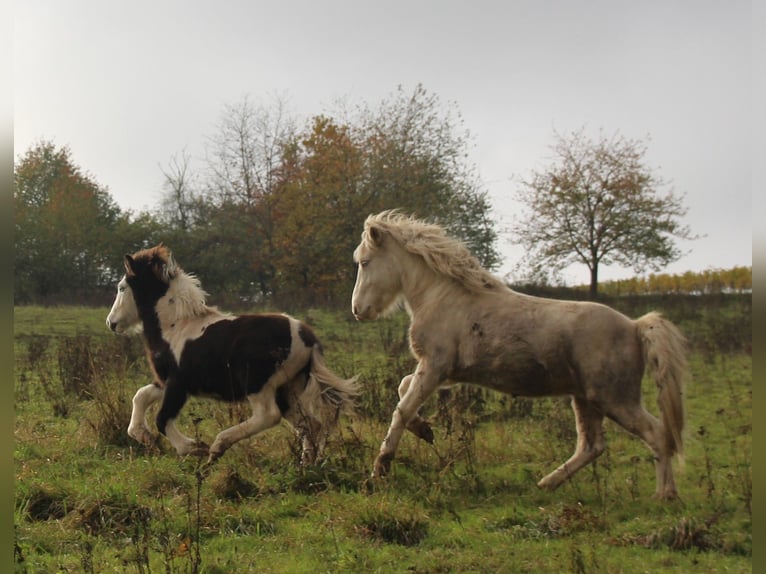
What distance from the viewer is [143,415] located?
26.1 feet

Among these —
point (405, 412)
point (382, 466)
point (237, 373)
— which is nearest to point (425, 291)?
point (405, 412)


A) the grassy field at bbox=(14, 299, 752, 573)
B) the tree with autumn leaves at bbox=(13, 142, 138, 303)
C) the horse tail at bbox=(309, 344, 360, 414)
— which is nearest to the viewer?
the grassy field at bbox=(14, 299, 752, 573)

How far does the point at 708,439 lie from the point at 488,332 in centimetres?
377

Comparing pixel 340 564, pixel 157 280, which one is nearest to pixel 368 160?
pixel 157 280

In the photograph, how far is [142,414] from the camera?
795 cm

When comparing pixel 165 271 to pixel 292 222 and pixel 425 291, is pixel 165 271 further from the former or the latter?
pixel 292 222

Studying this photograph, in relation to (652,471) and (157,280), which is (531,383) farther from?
(157,280)

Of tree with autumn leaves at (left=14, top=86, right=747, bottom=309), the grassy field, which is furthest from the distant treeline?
the grassy field

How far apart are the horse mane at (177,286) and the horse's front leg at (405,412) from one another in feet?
7.52

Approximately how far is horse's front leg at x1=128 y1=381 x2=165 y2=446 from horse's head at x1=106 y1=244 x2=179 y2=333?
0.91m

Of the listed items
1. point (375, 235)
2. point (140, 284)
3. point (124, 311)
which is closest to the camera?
point (375, 235)

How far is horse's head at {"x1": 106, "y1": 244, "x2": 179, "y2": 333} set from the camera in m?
8.38

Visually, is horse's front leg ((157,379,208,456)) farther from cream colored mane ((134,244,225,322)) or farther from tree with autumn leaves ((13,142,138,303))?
tree with autumn leaves ((13,142,138,303))

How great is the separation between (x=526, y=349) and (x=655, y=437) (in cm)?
126
